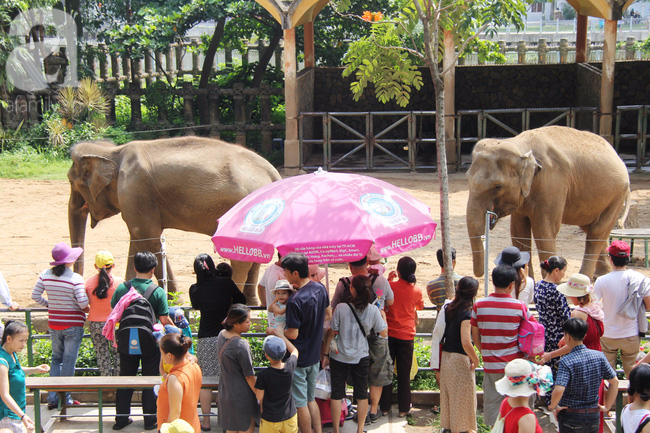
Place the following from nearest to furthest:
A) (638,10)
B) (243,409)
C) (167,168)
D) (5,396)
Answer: (5,396), (243,409), (167,168), (638,10)

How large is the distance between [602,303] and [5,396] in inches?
168

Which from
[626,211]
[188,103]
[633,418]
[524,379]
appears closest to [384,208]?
[524,379]

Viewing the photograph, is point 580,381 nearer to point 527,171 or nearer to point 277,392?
point 277,392

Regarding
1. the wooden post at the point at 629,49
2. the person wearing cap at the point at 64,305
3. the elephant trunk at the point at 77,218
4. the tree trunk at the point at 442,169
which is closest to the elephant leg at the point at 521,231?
the tree trunk at the point at 442,169

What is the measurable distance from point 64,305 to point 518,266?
3564mm

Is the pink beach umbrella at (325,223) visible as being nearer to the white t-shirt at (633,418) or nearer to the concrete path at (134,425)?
the concrete path at (134,425)

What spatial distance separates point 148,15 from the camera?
62.7 ft

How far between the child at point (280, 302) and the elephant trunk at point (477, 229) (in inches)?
129

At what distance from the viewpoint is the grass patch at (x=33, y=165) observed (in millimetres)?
17859

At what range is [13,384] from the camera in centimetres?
523

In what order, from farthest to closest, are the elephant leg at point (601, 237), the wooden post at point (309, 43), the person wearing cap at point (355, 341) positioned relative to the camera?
the wooden post at point (309, 43) → the elephant leg at point (601, 237) → the person wearing cap at point (355, 341)

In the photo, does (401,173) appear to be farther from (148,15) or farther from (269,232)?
(269,232)

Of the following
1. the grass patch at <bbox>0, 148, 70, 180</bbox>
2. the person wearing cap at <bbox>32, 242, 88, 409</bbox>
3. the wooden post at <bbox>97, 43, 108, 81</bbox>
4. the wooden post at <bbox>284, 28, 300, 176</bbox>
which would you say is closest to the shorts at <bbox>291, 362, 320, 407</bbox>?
the person wearing cap at <bbox>32, 242, 88, 409</bbox>

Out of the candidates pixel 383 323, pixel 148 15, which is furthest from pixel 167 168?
pixel 148 15
